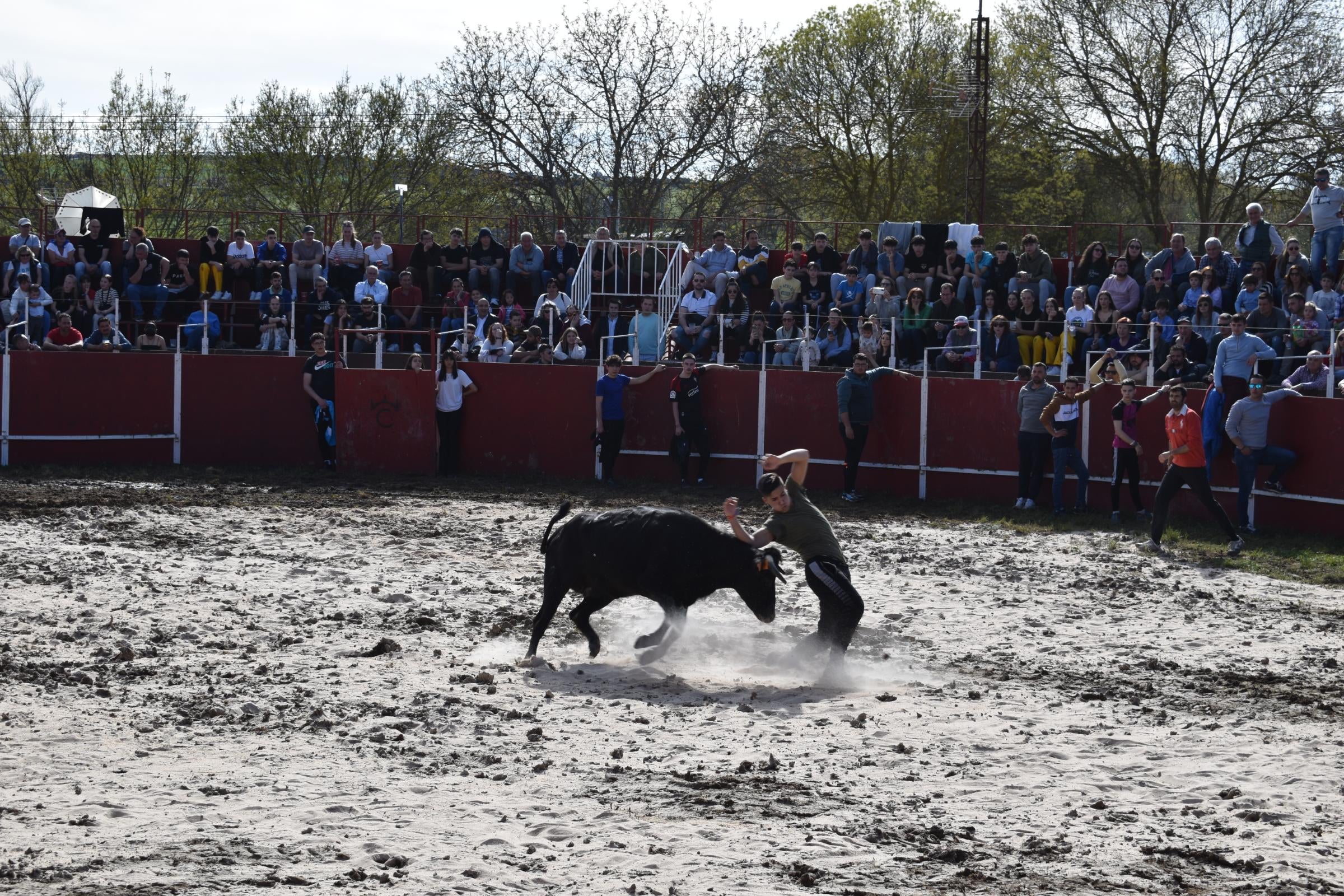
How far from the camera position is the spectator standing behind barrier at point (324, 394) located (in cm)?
2080

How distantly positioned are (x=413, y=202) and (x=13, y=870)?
43.2 meters

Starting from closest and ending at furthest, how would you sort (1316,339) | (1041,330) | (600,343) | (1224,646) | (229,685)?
(229,685) → (1224,646) → (1316,339) → (1041,330) → (600,343)

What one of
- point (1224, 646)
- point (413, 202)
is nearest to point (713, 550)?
point (1224, 646)

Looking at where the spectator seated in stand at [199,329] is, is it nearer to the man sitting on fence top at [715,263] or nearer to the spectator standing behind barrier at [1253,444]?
the man sitting on fence top at [715,263]

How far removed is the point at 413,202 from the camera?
47.5m

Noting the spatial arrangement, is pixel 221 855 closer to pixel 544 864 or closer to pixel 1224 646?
pixel 544 864

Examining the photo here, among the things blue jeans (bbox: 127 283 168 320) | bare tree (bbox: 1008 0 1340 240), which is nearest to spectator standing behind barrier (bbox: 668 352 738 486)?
blue jeans (bbox: 127 283 168 320)

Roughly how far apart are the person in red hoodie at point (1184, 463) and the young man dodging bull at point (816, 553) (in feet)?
19.9

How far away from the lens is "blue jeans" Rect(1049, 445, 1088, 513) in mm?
17141

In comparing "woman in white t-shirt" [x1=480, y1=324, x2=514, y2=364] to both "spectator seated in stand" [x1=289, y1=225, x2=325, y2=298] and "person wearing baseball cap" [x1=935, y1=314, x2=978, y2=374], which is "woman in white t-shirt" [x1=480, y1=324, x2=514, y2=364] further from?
"person wearing baseball cap" [x1=935, y1=314, x2=978, y2=374]

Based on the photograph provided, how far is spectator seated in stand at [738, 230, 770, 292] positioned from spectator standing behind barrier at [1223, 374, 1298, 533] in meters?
8.44

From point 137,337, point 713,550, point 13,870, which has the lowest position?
point 13,870

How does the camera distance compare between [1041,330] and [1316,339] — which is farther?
[1041,330]

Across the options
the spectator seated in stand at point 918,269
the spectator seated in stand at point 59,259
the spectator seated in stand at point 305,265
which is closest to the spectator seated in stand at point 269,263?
the spectator seated in stand at point 305,265
